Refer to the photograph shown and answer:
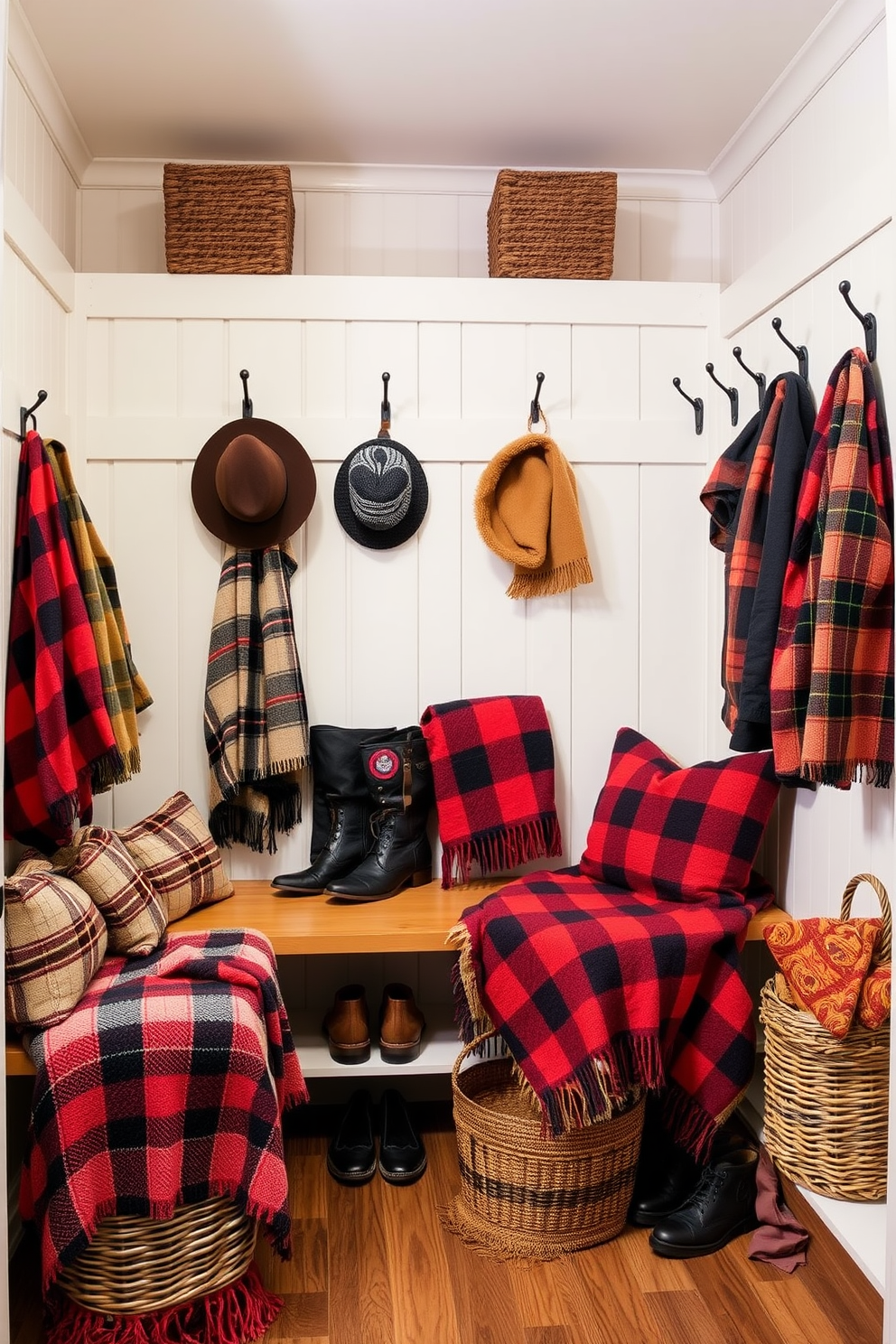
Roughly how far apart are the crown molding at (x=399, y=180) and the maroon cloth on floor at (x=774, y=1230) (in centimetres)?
232

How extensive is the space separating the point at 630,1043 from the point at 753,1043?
28 cm

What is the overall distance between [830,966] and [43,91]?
2349 mm

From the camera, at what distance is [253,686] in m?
2.43

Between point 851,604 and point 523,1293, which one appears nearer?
point 851,604

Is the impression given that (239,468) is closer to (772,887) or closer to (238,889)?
(238,889)

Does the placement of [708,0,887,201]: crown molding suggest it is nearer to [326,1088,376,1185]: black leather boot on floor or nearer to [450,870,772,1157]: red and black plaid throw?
[450,870,772,1157]: red and black plaid throw

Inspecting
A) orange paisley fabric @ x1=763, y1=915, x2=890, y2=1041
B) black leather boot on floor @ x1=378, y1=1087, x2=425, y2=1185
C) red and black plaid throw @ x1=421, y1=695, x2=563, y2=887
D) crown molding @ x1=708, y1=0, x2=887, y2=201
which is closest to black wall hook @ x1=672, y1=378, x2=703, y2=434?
crown molding @ x1=708, y1=0, x2=887, y2=201

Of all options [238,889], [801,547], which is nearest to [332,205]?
[801,547]


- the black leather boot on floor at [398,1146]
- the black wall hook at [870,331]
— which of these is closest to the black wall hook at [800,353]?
the black wall hook at [870,331]

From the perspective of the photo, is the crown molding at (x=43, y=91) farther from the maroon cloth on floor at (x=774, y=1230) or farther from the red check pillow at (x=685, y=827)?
the maroon cloth on floor at (x=774, y=1230)

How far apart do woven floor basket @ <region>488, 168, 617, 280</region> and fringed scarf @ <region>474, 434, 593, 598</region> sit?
0.43m

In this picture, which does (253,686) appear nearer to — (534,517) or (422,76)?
(534,517)

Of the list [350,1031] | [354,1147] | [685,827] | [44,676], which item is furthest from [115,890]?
[685,827]

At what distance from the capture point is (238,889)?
2.44 meters
